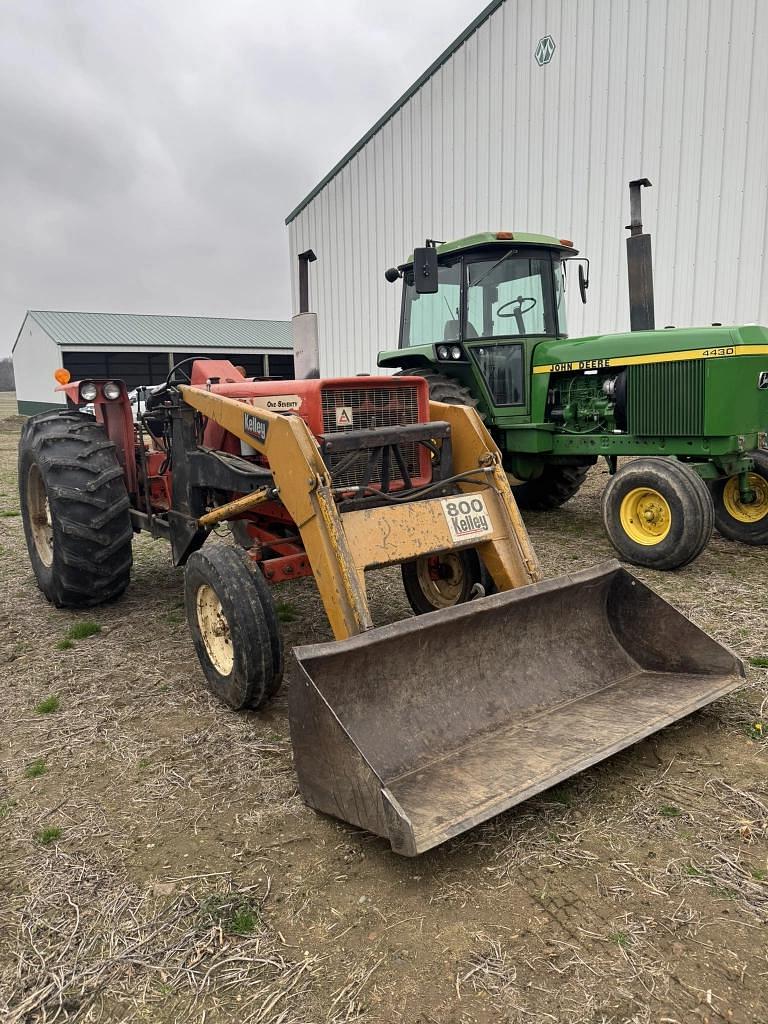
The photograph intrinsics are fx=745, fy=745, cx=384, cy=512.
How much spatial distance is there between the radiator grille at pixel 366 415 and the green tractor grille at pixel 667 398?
→ 301 centimetres

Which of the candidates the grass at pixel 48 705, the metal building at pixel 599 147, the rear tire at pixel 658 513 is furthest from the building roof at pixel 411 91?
the grass at pixel 48 705

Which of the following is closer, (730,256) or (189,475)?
(189,475)

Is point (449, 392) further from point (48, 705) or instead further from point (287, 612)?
point (48, 705)

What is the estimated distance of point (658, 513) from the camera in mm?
5711

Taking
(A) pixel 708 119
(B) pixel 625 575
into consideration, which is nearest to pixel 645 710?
(B) pixel 625 575

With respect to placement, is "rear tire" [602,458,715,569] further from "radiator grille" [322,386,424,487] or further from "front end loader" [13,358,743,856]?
"radiator grille" [322,386,424,487]

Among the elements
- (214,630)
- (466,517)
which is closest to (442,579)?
(466,517)

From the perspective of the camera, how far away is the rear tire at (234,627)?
3.18 metres

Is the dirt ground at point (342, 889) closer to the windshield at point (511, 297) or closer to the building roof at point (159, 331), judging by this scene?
the windshield at point (511, 297)

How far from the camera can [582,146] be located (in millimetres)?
10703

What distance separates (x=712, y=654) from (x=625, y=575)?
19.7 inches

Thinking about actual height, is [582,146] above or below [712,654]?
above

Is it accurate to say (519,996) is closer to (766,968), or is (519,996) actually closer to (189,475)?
(766,968)

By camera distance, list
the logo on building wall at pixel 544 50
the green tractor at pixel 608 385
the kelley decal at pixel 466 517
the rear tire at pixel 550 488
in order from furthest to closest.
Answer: the logo on building wall at pixel 544 50, the rear tire at pixel 550 488, the green tractor at pixel 608 385, the kelley decal at pixel 466 517
